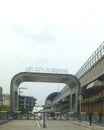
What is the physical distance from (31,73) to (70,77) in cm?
585

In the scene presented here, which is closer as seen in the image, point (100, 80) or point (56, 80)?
point (100, 80)

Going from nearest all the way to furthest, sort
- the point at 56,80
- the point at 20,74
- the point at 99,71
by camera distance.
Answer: the point at 99,71
the point at 20,74
the point at 56,80

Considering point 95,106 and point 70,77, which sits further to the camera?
point 70,77

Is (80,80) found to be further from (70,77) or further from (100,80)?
(100,80)

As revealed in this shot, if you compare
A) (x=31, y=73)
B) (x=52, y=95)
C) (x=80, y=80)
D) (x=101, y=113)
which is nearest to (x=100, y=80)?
(x=101, y=113)

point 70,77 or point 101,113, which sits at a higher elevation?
point 70,77

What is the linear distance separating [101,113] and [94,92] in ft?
32.7

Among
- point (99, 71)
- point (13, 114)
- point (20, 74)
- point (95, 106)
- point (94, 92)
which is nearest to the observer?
point (99, 71)

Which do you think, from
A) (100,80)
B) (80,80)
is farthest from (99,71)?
(80,80)

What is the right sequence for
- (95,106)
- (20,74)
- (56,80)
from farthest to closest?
(56,80) < (20,74) < (95,106)

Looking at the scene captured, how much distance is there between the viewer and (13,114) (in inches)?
2311

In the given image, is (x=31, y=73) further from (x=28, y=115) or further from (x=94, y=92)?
(x=94, y=92)

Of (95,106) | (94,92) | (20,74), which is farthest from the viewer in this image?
(20,74)

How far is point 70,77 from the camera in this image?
63188 mm
